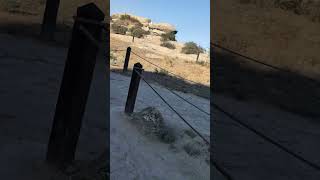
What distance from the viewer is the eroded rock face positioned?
7.34 m

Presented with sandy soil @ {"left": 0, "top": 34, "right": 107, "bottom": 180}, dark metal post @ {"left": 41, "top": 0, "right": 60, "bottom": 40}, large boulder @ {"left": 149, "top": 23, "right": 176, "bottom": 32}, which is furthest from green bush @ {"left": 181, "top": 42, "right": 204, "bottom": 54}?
sandy soil @ {"left": 0, "top": 34, "right": 107, "bottom": 180}

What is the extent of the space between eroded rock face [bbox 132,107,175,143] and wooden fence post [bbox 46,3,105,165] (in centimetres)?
329

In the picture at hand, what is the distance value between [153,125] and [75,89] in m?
3.57

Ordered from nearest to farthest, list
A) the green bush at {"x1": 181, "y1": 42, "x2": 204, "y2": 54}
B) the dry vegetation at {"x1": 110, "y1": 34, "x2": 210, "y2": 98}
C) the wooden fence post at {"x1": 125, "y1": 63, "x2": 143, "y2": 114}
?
1. the wooden fence post at {"x1": 125, "y1": 63, "x2": 143, "y2": 114}
2. the dry vegetation at {"x1": 110, "y1": 34, "x2": 210, "y2": 98}
3. the green bush at {"x1": 181, "y1": 42, "x2": 204, "y2": 54}

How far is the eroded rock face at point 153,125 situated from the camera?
7.34 m

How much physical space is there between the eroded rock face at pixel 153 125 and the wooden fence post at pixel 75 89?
10.8 feet

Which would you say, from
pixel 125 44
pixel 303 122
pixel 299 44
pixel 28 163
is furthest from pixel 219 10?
pixel 28 163

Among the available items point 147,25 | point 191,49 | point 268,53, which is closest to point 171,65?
A: point 268,53

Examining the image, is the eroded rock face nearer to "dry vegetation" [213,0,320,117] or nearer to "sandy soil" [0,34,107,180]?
"sandy soil" [0,34,107,180]

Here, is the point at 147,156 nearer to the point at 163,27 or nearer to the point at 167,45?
the point at 167,45

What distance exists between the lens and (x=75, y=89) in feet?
13.3

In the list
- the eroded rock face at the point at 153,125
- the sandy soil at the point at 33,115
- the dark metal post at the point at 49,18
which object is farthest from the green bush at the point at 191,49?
the eroded rock face at the point at 153,125

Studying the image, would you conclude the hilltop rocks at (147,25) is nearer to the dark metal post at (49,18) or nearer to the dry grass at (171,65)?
the dry grass at (171,65)

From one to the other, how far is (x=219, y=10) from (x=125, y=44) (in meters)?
5.73
